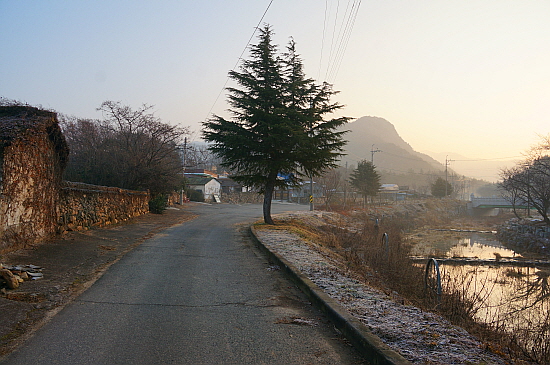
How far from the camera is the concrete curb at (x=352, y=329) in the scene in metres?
4.41

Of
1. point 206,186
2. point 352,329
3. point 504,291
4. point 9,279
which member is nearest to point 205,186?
point 206,186

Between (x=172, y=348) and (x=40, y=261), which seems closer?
(x=172, y=348)

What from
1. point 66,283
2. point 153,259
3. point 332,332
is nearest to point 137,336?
point 332,332

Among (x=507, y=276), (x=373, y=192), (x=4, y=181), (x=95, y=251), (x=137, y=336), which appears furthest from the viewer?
(x=373, y=192)

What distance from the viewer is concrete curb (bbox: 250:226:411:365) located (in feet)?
14.5

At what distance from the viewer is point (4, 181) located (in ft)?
30.9

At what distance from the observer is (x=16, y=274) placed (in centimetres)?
800

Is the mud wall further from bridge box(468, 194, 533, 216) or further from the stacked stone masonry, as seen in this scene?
bridge box(468, 194, 533, 216)

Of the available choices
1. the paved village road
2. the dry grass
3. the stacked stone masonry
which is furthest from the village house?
the paved village road

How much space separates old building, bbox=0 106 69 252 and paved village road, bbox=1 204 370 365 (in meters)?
2.55

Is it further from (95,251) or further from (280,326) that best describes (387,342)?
(95,251)

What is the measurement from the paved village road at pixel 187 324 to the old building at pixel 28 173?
2545 millimetres

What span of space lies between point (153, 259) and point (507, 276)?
60.3ft

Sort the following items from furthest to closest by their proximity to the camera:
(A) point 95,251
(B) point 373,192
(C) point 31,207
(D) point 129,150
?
1. (B) point 373,192
2. (D) point 129,150
3. (A) point 95,251
4. (C) point 31,207
